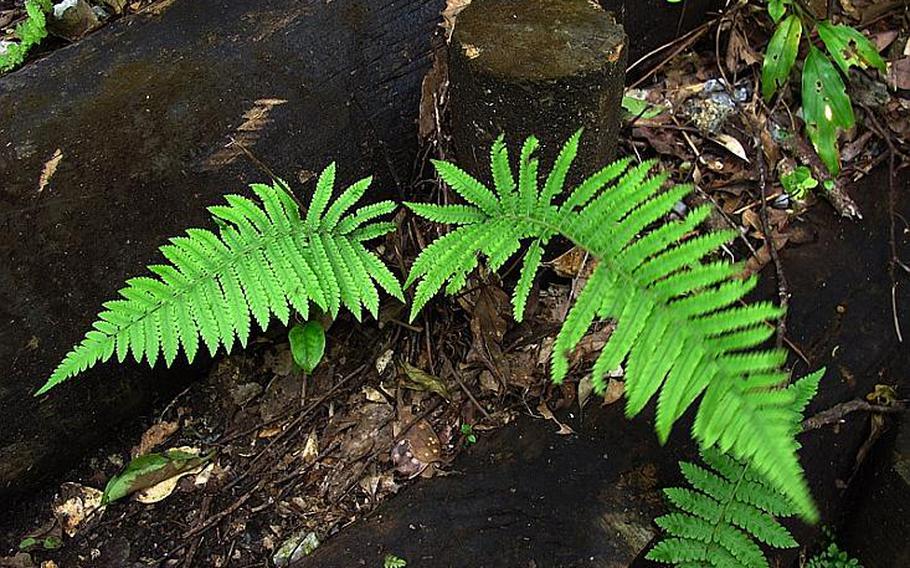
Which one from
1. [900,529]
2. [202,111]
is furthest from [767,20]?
[202,111]

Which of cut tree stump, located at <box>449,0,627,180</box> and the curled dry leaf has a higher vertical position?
cut tree stump, located at <box>449,0,627,180</box>

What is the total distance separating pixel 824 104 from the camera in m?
3.07

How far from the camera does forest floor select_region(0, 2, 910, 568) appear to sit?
2.74 meters

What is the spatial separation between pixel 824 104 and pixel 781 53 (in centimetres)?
25

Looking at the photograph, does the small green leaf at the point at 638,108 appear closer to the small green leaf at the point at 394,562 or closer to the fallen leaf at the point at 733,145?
the fallen leaf at the point at 733,145

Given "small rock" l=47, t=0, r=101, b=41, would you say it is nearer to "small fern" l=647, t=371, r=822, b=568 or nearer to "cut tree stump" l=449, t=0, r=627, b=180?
"cut tree stump" l=449, t=0, r=627, b=180

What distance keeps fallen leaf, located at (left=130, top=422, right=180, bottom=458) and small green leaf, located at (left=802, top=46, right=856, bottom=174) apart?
8.37 feet

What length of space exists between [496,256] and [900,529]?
5.12ft

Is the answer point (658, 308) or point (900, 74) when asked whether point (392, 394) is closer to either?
point (658, 308)

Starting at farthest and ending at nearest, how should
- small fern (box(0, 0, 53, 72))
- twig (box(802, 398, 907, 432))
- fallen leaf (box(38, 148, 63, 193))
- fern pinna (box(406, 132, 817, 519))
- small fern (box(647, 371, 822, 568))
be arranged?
small fern (box(0, 0, 53, 72)) < twig (box(802, 398, 907, 432)) < fallen leaf (box(38, 148, 63, 193)) < small fern (box(647, 371, 822, 568)) < fern pinna (box(406, 132, 817, 519))

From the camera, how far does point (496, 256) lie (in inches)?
88.9

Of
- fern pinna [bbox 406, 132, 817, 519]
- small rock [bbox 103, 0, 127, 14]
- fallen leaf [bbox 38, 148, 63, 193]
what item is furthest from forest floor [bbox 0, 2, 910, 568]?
small rock [bbox 103, 0, 127, 14]

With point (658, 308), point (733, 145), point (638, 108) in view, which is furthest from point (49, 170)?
point (733, 145)

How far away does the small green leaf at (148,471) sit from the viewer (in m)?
2.84
